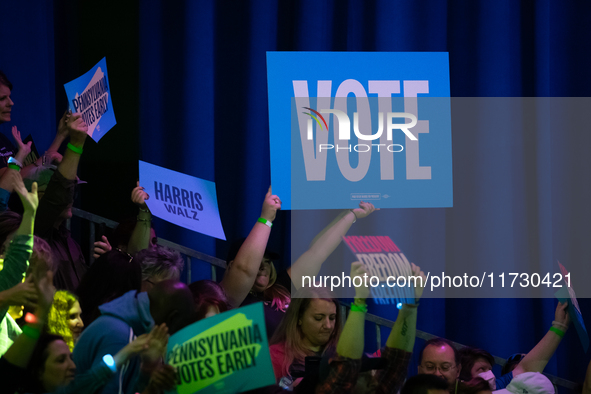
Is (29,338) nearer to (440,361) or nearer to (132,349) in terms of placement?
(132,349)

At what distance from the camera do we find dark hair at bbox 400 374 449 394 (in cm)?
158

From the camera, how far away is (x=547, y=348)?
7.56 feet

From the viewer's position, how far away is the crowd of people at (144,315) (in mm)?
1303

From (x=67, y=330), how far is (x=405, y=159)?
4.79 feet

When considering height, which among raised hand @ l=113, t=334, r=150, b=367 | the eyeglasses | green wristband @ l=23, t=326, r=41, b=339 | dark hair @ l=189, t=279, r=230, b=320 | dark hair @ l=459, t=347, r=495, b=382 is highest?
dark hair @ l=189, t=279, r=230, b=320

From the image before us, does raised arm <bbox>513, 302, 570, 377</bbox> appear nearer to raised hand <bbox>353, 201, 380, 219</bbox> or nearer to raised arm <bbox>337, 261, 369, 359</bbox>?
raised hand <bbox>353, 201, 380, 219</bbox>

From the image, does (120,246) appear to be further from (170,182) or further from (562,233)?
(562,233)

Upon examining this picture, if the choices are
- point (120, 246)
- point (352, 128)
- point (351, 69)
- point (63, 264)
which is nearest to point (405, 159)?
point (352, 128)

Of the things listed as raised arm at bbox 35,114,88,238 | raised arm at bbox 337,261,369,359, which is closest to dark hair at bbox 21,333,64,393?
raised arm at bbox 337,261,369,359

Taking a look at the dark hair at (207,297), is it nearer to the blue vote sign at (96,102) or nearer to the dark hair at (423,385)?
the dark hair at (423,385)

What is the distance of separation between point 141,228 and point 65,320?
0.75 m

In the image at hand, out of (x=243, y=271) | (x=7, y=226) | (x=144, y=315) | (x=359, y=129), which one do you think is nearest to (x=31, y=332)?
(x=144, y=315)

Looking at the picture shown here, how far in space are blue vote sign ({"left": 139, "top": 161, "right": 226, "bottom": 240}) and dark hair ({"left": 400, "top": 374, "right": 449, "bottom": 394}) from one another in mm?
985

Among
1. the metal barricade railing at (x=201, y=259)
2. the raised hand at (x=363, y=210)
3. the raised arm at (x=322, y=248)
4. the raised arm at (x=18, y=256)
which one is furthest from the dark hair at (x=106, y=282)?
the metal barricade railing at (x=201, y=259)
